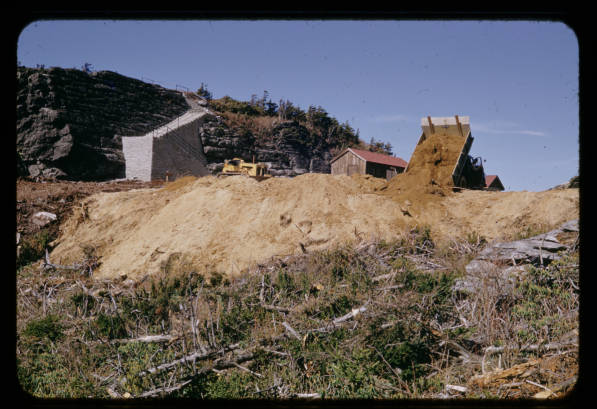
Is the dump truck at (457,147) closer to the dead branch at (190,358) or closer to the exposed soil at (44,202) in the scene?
the dead branch at (190,358)

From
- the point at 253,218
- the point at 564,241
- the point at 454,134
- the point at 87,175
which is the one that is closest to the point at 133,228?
the point at 253,218

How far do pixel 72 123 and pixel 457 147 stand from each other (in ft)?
82.5

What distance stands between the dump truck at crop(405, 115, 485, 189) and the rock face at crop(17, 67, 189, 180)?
852 inches

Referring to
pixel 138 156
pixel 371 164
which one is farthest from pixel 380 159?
pixel 138 156

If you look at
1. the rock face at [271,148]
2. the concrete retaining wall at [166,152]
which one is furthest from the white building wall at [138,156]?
the rock face at [271,148]

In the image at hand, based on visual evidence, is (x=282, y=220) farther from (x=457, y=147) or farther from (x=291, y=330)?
(x=457, y=147)

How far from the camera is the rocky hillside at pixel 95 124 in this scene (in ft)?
83.4

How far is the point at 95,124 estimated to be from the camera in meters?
27.0

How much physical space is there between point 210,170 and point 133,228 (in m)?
21.1

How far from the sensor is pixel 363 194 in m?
10.2

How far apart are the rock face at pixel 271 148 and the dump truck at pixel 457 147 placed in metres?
23.3

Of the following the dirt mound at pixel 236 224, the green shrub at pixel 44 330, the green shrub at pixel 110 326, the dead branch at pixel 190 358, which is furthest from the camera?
the dirt mound at pixel 236 224

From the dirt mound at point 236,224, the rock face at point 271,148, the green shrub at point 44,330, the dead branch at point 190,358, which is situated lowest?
the green shrub at point 44,330

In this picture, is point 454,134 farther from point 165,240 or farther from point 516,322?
point 165,240
